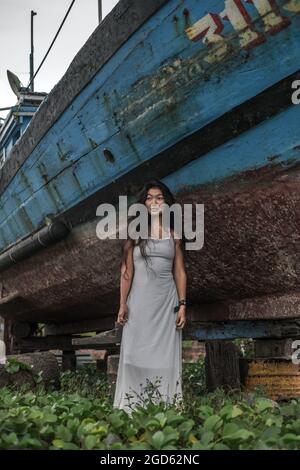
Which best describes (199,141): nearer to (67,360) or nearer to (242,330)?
(242,330)

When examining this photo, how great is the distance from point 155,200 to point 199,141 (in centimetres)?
51

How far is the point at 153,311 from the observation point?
3.86m

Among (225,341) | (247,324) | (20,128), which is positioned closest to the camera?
(247,324)

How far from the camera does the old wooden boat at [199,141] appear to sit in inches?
140

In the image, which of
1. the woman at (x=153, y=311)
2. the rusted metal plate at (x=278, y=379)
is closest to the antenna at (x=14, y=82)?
the woman at (x=153, y=311)

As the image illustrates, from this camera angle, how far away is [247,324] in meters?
4.75

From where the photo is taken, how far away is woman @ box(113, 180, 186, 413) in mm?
3812

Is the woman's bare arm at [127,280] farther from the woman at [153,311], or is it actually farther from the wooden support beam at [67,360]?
the wooden support beam at [67,360]

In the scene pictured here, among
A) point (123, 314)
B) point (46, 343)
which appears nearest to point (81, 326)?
point (46, 343)

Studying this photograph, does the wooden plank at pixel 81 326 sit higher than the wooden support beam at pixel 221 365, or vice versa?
the wooden plank at pixel 81 326

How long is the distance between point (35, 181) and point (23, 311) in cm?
243

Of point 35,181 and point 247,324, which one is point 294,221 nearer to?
point 247,324

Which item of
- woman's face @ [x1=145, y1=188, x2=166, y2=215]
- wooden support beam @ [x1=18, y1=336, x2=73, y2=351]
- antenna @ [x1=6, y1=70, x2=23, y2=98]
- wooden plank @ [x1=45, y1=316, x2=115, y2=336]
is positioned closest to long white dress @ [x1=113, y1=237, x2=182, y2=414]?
woman's face @ [x1=145, y1=188, x2=166, y2=215]
